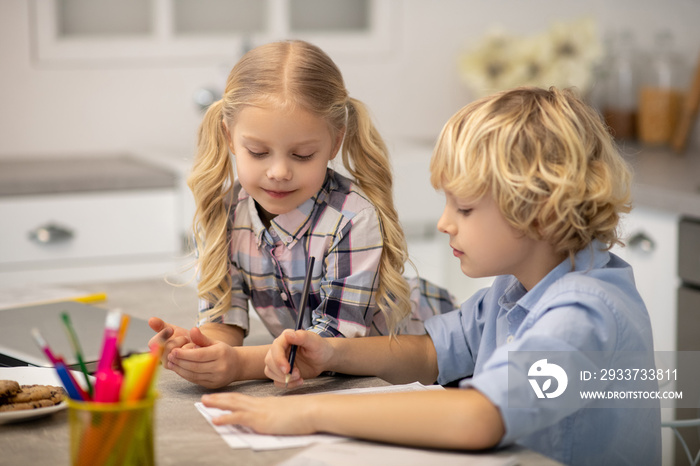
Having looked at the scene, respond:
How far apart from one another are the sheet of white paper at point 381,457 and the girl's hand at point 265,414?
0.14 ft

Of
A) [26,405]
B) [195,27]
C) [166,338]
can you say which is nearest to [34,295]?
[166,338]

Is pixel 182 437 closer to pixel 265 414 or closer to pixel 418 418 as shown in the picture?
pixel 265 414

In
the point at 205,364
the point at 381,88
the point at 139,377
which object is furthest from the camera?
the point at 381,88

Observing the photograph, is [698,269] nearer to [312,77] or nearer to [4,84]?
[312,77]

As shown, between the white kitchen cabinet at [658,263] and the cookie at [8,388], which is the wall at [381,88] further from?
the cookie at [8,388]

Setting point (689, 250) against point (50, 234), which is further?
point (50, 234)

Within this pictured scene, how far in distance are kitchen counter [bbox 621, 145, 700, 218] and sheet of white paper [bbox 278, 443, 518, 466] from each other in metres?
1.05

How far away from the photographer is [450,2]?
321 centimetres

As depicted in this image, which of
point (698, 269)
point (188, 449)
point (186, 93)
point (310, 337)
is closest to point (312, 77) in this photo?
point (310, 337)

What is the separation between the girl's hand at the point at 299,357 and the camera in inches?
40.9

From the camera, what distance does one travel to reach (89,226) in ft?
8.30

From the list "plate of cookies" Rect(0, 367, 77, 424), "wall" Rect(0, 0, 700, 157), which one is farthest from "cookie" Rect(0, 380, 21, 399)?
"wall" Rect(0, 0, 700, 157)

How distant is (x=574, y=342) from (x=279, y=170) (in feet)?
1.56

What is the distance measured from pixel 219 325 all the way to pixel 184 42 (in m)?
1.94
